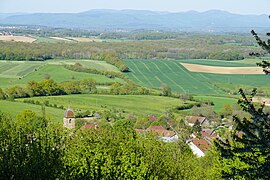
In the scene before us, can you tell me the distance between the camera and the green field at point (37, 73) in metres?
71.2

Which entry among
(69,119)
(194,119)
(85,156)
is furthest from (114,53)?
(85,156)

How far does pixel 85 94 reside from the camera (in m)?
63.4

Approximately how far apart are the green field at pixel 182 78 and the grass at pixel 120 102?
9681 mm

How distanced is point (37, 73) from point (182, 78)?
23.1m

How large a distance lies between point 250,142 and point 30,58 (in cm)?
9234

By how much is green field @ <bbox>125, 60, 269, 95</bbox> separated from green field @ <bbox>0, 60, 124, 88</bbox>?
505 cm

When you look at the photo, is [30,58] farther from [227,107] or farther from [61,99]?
[227,107]

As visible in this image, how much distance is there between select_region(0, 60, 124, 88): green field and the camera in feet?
234

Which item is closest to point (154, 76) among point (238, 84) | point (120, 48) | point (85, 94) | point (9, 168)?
point (238, 84)

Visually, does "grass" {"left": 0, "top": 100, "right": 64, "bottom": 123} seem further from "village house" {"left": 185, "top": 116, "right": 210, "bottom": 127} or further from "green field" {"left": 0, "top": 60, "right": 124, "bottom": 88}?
"green field" {"left": 0, "top": 60, "right": 124, "bottom": 88}

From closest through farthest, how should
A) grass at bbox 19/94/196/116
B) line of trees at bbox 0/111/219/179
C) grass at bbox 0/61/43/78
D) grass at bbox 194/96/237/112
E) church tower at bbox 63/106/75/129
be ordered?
line of trees at bbox 0/111/219/179, church tower at bbox 63/106/75/129, grass at bbox 19/94/196/116, grass at bbox 194/96/237/112, grass at bbox 0/61/43/78

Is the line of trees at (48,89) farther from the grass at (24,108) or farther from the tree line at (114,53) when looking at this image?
the tree line at (114,53)

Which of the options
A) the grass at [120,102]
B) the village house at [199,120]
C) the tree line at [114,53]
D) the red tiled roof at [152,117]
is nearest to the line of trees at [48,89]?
the grass at [120,102]

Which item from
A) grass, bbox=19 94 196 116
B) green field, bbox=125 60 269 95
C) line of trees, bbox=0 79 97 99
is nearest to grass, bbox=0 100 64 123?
grass, bbox=19 94 196 116
